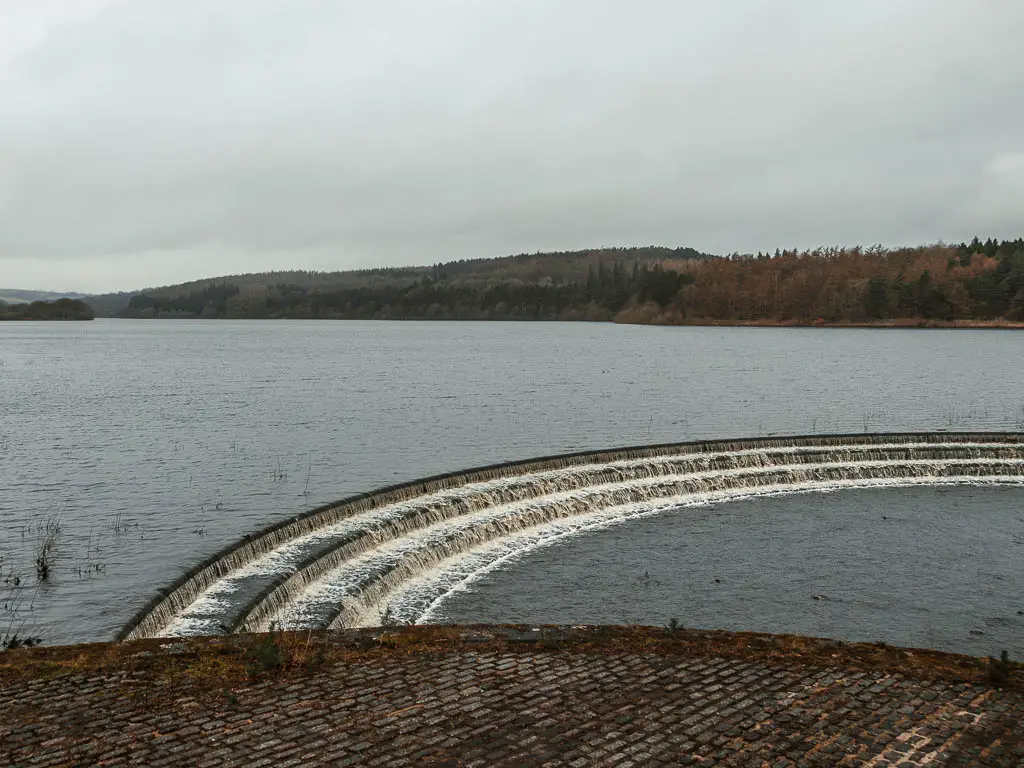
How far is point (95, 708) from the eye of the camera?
10625 millimetres

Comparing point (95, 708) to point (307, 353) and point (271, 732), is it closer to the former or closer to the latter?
point (271, 732)

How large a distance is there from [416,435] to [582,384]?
95.5 ft

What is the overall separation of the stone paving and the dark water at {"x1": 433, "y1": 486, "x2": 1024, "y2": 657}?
22.6ft

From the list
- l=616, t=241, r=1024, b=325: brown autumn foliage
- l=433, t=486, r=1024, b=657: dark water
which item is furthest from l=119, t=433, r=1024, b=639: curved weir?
l=616, t=241, r=1024, b=325: brown autumn foliage

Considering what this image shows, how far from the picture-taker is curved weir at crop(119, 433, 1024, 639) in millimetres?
18625

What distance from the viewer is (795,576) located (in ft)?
74.3

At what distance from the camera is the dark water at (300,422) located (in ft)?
76.7

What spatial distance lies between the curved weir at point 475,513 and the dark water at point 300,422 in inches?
82.9

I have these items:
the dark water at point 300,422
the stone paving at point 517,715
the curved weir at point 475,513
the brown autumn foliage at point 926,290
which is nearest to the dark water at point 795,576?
the curved weir at point 475,513

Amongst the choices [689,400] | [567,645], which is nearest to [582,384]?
[689,400]

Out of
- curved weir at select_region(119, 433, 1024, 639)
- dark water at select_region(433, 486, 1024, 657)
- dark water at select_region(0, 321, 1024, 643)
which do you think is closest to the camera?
curved weir at select_region(119, 433, 1024, 639)

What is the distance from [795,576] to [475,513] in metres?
10.1

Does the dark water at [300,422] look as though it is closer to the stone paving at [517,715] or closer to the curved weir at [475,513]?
the curved weir at [475,513]

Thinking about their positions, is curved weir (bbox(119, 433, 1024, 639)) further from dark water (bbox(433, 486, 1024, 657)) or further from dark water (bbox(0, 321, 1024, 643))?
dark water (bbox(0, 321, 1024, 643))
